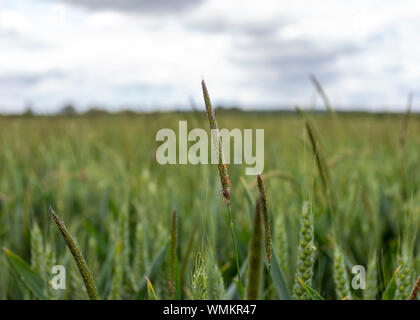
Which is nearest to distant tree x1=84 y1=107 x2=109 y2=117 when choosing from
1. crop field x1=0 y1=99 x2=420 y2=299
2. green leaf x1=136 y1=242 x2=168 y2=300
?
crop field x1=0 y1=99 x2=420 y2=299

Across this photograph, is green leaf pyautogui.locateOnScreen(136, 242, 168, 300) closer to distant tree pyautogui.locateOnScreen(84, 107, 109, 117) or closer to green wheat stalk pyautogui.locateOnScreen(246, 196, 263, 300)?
green wheat stalk pyautogui.locateOnScreen(246, 196, 263, 300)

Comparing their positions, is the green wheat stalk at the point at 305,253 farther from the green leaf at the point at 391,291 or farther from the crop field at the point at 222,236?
the green leaf at the point at 391,291

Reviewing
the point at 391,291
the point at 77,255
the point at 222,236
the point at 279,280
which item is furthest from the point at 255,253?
the point at 222,236

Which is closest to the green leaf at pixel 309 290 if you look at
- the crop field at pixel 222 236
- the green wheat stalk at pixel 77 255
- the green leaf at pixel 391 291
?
the crop field at pixel 222 236


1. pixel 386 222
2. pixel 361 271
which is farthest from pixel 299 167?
pixel 361 271

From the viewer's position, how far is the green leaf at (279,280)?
0.58 m

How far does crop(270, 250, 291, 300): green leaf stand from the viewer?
1.89ft

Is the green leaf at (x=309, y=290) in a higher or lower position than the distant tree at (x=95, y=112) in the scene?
lower

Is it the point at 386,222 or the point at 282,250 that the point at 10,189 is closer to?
the point at 282,250

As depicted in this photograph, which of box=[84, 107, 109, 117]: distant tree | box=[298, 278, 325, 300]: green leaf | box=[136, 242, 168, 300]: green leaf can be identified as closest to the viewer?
box=[298, 278, 325, 300]: green leaf

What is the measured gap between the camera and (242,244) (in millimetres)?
859

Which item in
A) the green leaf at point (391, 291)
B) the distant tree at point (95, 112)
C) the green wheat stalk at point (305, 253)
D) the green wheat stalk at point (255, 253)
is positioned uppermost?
the distant tree at point (95, 112)
